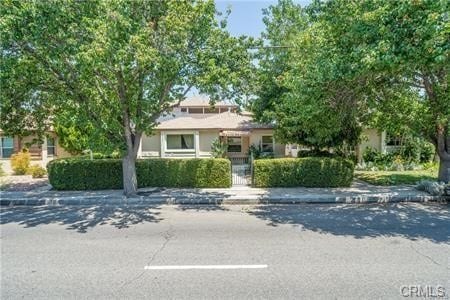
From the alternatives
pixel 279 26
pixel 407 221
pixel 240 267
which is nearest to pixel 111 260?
pixel 240 267

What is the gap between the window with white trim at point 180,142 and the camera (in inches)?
988

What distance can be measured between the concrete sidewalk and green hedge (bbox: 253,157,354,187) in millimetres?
735

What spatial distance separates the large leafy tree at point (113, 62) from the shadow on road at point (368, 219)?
472 centimetres

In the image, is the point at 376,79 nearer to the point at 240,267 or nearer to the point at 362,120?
the point at 362,120

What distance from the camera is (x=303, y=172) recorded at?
1340 centimetres

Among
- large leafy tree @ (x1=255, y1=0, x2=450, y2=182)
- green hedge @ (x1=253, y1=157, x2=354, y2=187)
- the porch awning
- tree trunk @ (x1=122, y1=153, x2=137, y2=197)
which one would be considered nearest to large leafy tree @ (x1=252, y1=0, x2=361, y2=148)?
large leafy tree @ (x1=255, y1=0, x2=450, y2=182)

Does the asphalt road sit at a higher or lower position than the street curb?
lower

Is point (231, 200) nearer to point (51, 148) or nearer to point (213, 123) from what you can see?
point (213, 123)

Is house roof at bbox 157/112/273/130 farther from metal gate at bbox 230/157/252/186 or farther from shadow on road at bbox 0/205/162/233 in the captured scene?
shadow on road at bbox 0/205/162/233

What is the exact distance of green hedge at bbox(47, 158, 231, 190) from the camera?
526 inches

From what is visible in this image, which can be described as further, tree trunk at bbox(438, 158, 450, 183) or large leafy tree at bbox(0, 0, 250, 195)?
tree trunk at bbox(438, 158, 450, 183)

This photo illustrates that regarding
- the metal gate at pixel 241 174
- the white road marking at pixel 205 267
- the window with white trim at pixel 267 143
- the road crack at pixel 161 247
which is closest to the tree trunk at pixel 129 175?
the road crack at pixel 161 247

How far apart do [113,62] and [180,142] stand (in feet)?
54.5

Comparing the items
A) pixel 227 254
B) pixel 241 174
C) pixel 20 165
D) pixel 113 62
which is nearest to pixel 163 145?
pixel 241 174
